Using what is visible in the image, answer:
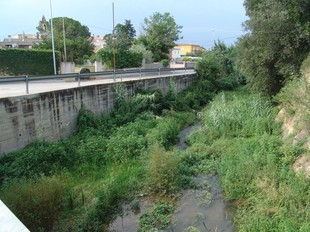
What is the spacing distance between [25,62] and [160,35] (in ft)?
56.3

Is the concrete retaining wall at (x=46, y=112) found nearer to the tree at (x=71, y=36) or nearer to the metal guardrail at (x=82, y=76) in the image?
the metal guardrail at (x=82, y=76)

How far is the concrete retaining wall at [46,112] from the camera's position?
9.81 metres

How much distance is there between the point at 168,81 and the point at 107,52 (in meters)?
7.08

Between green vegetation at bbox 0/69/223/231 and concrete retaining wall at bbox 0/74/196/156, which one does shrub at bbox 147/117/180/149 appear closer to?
green vegetation at bbox 0/69/223/231

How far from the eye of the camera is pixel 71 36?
6238cm

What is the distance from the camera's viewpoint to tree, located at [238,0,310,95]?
510 inches

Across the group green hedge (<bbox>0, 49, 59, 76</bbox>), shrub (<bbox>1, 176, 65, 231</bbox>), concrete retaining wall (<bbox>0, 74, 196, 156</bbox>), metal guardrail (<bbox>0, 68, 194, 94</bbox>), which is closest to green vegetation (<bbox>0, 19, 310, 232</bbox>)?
shrub (<bbox>1, 176, 65, 231</bbox>)

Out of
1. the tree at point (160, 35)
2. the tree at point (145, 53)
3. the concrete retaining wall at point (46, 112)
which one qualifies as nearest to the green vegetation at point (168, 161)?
the concrete retaining wall at point (46, 112)

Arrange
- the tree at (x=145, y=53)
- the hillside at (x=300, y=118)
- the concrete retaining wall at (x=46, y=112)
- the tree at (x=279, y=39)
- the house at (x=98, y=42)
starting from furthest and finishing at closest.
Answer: the house at (x=98, y=42)
the tree at (x=145, y=53)
the tree at (x=279, y=39)
the concrete retaining wall at (x=46, y=112)
the hillside at (x=300, y=118)

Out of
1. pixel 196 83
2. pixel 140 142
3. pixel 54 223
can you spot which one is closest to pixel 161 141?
pixel 140 142

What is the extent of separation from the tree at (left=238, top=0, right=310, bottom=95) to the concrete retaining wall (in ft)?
24.6

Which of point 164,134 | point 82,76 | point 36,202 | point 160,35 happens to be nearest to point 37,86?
point 82,76

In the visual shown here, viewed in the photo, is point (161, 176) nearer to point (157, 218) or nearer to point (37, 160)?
point (157, 218)

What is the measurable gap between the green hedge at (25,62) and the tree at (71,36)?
13418 millimetres
